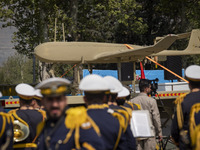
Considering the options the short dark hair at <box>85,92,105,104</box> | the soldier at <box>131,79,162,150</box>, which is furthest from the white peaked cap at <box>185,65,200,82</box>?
the soldier at <box>131,79,162,150</box>

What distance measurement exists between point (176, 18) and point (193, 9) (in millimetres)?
4587

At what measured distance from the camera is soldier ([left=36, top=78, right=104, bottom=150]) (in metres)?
2.99

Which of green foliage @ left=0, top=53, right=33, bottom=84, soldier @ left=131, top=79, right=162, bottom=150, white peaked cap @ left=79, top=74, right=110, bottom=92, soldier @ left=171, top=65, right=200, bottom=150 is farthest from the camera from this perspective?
green foliage @ left=0, top=53, right=33, bottom=84

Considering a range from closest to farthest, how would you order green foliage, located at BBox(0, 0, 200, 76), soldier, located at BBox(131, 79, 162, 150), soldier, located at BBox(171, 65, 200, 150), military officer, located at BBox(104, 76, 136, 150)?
1. military officer, located at BBox(104, 76, 136, 150)
2. soldier, located at BBox(171, 65, 200, 150)
3. soldier, located at BBox(131, 79, 162, 150)
4. green foliage, located at BBox(0, 0, 200, 76)

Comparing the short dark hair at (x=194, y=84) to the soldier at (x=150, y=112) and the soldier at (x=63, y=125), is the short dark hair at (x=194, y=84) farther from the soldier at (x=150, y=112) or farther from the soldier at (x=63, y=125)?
the soldier at (x=150, y=112)

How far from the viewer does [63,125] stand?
122 inches

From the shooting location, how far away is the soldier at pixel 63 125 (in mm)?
2986

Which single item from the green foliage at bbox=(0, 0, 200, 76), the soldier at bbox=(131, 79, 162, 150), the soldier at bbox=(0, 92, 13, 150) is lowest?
the soldier at bbox=(131, 79, 162, 150)

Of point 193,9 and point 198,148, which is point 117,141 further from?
point 193,9

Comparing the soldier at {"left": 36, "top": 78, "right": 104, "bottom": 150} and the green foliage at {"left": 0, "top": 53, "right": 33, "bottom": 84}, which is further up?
the soldier at {"left": 36, "top": 78, "right": 104, "bottom": 150}

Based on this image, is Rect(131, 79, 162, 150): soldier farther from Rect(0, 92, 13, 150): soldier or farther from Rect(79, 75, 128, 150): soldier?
Rect(79, 75, 128, 150): soldier

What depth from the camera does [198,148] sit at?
3.50m

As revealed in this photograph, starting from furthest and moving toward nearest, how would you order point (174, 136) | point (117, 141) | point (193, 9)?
point (193, 9)
point (174, 136)
point (117, 141)

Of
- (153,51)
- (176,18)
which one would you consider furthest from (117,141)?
(176,18)
